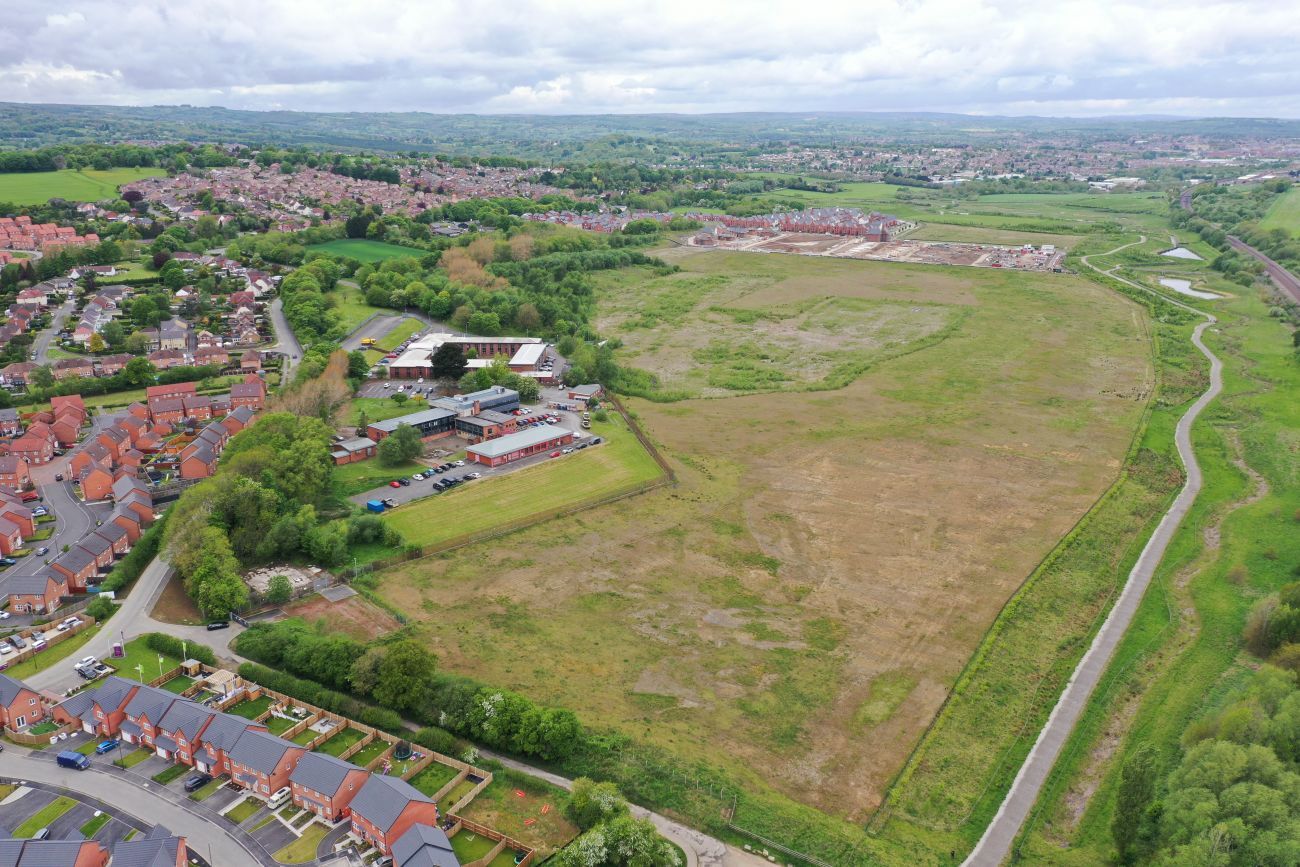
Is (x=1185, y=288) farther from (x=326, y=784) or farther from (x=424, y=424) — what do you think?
(x=326, y=784)

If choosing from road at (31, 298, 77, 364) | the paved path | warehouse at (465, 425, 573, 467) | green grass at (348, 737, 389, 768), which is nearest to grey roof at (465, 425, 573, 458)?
warehouse at (465, 425, 573, 467)

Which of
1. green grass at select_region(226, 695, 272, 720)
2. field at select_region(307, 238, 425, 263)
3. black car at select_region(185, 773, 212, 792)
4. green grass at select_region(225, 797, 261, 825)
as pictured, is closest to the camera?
green grass at select_region(225, 797, 261, 825)

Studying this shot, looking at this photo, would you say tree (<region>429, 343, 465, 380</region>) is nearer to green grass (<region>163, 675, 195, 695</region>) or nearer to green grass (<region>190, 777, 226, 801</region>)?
green grass (<region>163, 675, 195, 695</region>)

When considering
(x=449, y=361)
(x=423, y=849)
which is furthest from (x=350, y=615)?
(x=449, y=361)

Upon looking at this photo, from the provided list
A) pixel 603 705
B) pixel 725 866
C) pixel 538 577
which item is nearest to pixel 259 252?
pixel 538 577

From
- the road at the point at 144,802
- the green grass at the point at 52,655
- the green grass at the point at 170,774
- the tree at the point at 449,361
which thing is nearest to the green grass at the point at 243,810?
the road at the point at 144,802

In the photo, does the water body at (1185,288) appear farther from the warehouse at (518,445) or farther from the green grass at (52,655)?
the green grass at (52,655)

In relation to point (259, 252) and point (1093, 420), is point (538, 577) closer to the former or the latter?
point (1093, 420)
